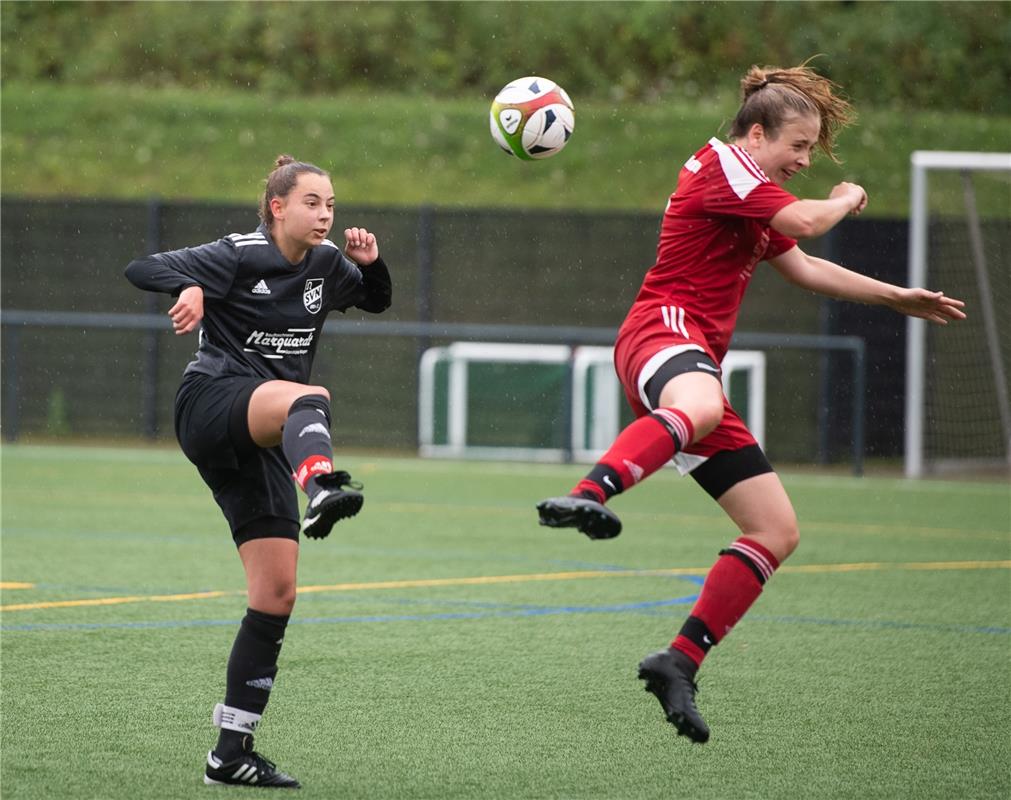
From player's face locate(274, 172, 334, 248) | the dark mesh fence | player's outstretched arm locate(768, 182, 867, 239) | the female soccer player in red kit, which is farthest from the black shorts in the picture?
the dark mesh fence

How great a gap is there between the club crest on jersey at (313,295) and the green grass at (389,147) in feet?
49.6

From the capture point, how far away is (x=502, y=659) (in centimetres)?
689

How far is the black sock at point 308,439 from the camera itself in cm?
447

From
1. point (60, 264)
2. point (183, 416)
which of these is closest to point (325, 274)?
point (183, 416)

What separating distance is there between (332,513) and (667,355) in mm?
1291

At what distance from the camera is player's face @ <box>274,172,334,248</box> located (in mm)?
5074

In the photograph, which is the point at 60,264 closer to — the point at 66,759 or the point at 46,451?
the point at 46,451

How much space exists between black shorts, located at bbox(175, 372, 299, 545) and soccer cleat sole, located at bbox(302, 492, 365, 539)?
578 millimetres

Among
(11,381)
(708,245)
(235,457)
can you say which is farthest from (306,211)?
(11,381)

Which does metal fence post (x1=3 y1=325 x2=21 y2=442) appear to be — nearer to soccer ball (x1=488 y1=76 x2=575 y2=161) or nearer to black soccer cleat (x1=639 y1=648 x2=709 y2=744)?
soccer ball (x1=488 y1=76 x2=575 y2=161)

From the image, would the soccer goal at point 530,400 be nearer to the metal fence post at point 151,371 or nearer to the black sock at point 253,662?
the metal fence post at point 151,371

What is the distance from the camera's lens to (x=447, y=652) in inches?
277

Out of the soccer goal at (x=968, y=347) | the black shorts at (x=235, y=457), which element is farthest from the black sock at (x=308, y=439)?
the soccer goal at (x=968, y=347)

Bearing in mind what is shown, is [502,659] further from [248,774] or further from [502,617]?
[248,774]
